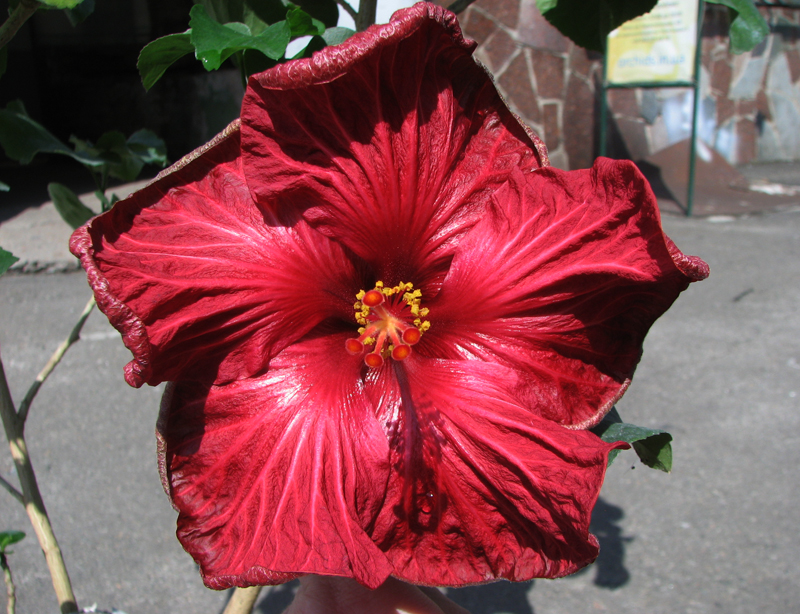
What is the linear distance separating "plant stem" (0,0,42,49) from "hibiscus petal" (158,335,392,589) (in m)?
0.28

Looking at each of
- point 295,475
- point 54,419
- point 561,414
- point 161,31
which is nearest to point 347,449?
point 295,475

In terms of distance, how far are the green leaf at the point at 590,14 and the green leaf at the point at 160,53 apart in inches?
11.7

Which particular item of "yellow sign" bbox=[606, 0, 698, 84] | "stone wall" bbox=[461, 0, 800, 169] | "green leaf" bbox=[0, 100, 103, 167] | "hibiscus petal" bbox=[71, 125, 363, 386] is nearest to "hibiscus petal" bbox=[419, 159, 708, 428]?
"hibiscus petal" bbox=[71, 125, 363, 386]

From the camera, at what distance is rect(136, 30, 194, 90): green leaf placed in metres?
0.47

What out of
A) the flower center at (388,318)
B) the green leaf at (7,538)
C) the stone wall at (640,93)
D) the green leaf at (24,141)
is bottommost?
the stone wall at (640,93)

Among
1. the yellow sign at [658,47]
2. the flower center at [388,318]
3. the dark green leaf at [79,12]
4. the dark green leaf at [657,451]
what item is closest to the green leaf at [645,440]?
the dark green leaf at [657,451]

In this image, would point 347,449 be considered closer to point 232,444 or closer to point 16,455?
point 232,444

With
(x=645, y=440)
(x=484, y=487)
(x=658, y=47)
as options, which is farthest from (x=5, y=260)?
(x=658, y=47)

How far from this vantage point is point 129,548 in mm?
1879

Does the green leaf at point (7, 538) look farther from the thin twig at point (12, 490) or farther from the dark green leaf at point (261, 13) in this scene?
the dark green leaf at point (261, 13)

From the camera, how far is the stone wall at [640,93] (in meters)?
4.79

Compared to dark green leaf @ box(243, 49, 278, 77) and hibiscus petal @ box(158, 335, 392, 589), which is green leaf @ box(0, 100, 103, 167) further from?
hibiscus petal @ box(158, 335, 392, 589)

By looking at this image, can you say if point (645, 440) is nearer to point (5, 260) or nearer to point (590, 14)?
point (590, 14)

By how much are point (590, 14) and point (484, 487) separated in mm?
409
